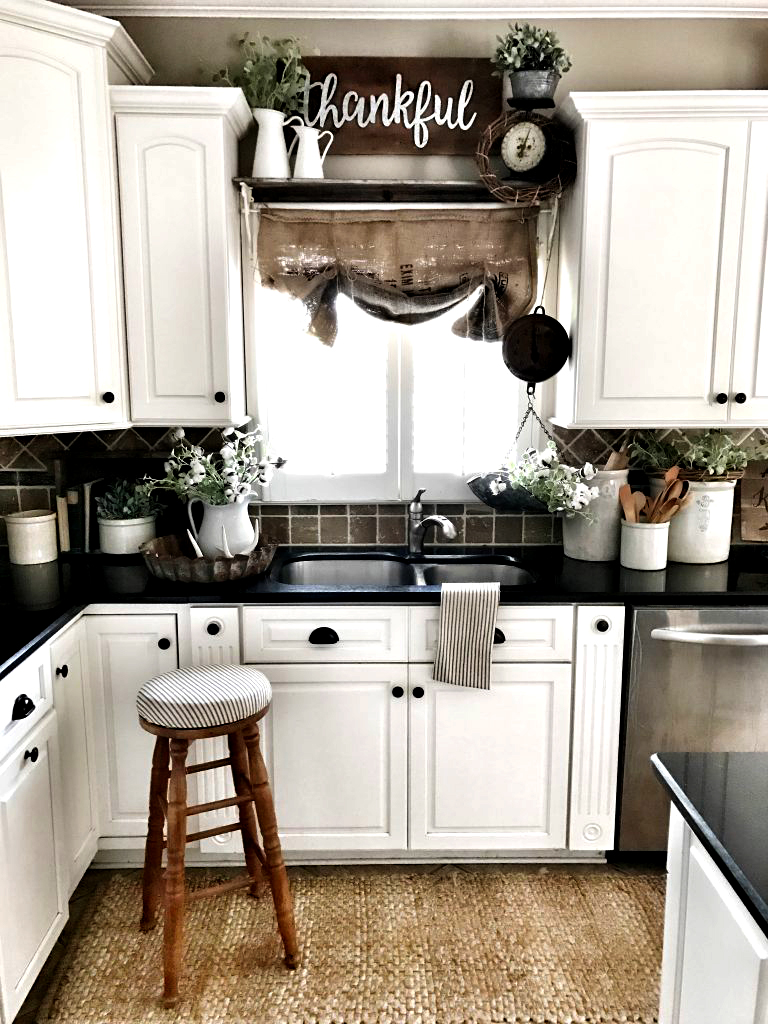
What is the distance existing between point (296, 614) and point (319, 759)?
0.44m

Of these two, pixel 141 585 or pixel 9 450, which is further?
pixel 9 450

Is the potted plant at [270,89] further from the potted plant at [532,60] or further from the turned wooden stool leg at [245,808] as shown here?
the turned wooden stool leg at [245,808]

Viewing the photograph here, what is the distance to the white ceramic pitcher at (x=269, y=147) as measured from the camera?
98.2 inches

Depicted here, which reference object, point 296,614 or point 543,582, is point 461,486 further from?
point 296,614

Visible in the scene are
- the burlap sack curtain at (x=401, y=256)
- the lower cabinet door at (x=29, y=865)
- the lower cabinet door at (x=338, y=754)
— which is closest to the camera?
the lower cabinet door at (x=29, y=865)

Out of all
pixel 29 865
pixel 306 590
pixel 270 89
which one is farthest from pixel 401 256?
pixel 29 865

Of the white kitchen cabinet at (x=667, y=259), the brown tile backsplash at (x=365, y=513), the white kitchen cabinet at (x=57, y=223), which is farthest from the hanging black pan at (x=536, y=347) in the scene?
the white kitchen cabinet at (x=57, y=223)

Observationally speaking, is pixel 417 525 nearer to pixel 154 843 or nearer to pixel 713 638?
pixel 713 638

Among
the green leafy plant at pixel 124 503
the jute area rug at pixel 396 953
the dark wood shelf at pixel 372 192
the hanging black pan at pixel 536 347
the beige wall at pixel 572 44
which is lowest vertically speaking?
the jute area rug at pixel 396 953

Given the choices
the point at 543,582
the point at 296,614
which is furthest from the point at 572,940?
the point at 296,614

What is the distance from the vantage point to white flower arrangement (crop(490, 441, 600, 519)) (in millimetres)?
2506

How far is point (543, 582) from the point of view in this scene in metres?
2.44

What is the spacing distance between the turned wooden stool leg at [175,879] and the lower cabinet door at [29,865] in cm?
29

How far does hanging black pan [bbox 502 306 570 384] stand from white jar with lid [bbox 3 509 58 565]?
159 centimetres
